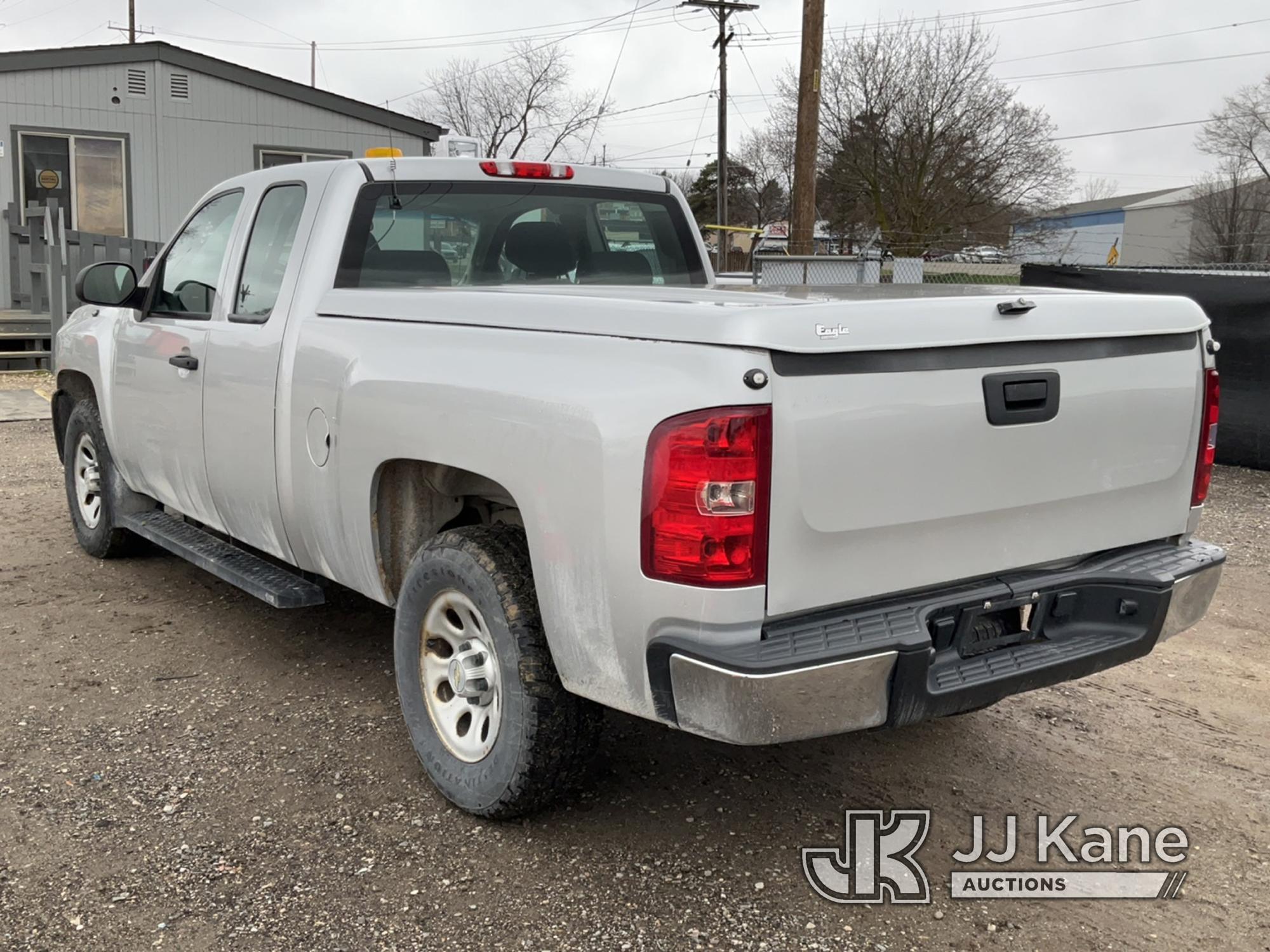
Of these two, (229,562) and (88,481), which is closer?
(229,562)

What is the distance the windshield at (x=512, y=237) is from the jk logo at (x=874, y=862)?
2253 mm

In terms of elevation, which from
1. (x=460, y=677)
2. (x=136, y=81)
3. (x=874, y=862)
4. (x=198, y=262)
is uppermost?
(x=136, y=81)

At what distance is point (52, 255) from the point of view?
1369 cm

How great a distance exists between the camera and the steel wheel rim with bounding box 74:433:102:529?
5715 mm

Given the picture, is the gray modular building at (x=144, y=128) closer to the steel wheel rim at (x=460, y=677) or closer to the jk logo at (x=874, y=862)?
the steel wheel rim at (x=460, y=677)

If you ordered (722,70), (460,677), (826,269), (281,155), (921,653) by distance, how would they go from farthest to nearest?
(722,70) < (281,155) < (826,269) < (460,677) < (921,653)

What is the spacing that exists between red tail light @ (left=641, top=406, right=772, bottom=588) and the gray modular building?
54.2ft

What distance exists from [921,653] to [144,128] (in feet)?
56.8

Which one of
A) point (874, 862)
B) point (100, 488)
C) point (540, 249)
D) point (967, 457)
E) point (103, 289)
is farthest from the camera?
point (100, 488)

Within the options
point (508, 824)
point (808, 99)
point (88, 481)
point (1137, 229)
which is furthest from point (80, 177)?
point (1137, 229)

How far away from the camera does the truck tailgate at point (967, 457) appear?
2.55 meters

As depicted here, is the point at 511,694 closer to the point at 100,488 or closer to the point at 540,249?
the point at 540,249

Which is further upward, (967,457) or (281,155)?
(281,155)

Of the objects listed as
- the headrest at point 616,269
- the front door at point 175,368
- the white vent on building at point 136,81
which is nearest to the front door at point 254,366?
the front door at point 175,368
